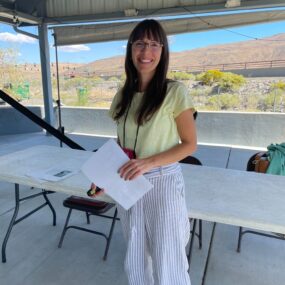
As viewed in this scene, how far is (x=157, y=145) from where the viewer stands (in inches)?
43.8

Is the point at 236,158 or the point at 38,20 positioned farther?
the point at 38,20

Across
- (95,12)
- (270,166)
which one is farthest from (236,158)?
(95,12)

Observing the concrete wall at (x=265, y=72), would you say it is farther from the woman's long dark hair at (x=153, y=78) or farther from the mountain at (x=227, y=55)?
the woman's long dark hair at (x=153, y=78)

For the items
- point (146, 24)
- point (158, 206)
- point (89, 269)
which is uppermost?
point (146, 24)

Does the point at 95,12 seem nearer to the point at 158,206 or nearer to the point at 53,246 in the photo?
the point at 53,246

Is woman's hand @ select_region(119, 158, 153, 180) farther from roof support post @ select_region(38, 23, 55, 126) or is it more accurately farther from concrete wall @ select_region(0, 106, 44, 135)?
concrete wall @ select_region(0, 106, 44, 135)

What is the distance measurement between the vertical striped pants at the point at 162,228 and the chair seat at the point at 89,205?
69cm

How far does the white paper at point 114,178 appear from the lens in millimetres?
1099

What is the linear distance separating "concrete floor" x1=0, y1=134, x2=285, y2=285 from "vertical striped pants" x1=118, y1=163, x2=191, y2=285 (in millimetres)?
697

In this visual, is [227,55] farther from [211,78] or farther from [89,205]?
[89,205]

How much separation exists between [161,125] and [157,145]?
0.27 ft

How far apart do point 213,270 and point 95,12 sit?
190 inches

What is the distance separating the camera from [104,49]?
18797 mm

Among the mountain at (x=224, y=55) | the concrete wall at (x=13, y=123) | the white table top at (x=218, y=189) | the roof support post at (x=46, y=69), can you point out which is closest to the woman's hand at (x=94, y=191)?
the white table top at (x=218, y=189)
